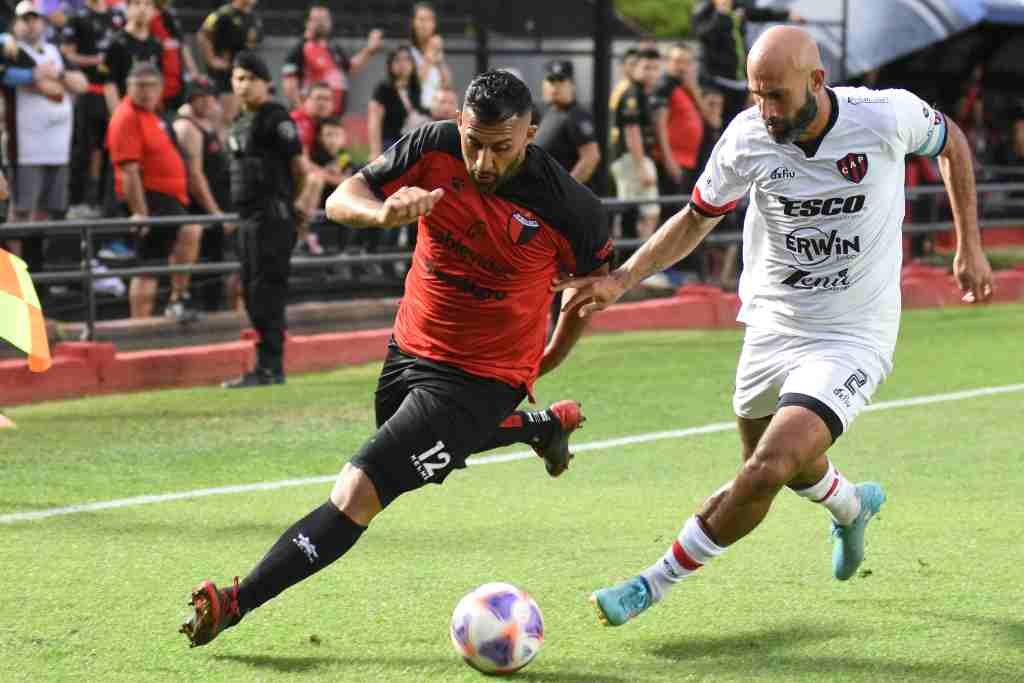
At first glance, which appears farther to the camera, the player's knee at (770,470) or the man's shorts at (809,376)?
the man's shorts at (809,376)

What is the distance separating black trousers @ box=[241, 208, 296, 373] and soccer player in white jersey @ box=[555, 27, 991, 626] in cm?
614

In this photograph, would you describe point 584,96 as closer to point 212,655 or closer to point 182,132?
point 182,132

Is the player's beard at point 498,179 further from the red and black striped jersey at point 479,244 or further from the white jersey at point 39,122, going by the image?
the white jersey at point 39,122

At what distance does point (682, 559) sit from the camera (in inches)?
231

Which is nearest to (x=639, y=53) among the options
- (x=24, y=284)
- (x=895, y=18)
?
(x=895, y=18)

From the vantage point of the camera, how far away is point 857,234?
6.08 metres

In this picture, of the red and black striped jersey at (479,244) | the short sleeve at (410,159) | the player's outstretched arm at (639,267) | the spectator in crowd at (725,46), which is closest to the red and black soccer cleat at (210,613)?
the red and black striped jersey at (479,244)

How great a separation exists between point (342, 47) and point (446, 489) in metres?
9.05

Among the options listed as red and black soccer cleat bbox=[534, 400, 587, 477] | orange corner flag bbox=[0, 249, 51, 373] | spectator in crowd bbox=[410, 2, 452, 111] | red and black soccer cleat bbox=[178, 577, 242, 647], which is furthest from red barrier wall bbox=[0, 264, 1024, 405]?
red and black soccer cleat bbox=[178, 577, 242, 647]

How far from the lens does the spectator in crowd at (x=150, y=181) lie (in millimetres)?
12930

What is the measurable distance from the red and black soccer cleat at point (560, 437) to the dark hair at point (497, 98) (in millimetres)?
1899

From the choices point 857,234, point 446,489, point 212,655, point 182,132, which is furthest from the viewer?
point 182,132

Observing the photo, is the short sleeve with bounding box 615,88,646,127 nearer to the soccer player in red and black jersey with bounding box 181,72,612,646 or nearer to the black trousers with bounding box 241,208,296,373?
the black trousers with bounding box 241,208,296,373

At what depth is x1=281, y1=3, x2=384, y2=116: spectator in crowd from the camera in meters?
15.4
